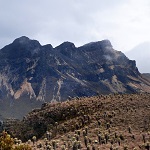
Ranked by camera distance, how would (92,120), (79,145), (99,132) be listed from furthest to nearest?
(92,120), (99,132), (79,145)

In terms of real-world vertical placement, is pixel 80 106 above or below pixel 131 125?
above

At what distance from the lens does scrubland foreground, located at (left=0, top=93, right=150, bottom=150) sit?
2180 inches

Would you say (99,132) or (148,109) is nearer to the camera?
(99,132)

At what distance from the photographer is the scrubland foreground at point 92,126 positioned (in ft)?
182

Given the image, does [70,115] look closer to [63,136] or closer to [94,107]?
[94,107]

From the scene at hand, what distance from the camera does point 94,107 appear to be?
256 ft

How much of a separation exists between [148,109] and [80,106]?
1618 cm

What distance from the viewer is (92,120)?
7038 cm

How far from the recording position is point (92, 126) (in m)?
66.9

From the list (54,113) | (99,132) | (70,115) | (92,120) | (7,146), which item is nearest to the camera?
(7,146)

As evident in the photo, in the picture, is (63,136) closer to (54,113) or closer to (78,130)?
(78,130)

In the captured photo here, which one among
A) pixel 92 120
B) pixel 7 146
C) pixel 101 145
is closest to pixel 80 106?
pixel 92 120

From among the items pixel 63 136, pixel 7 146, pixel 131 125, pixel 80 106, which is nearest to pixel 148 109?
pixel 131 125

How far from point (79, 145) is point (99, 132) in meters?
10.1
